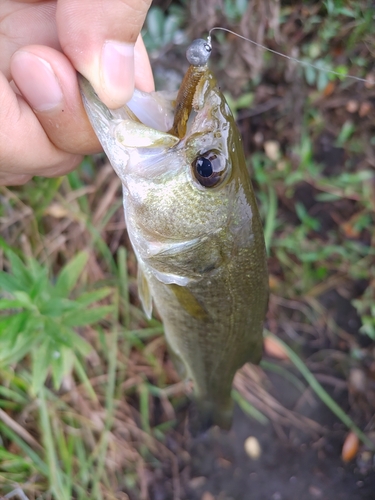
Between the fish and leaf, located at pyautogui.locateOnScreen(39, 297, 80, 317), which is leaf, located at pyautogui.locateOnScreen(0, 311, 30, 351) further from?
the fish

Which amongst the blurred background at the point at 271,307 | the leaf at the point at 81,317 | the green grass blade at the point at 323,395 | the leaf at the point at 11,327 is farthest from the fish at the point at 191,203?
the green grass blade at the point at 323,395

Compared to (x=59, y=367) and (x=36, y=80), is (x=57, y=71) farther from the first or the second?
(x=59, y=367)

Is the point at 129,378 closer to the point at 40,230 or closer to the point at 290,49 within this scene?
the point at 40,230

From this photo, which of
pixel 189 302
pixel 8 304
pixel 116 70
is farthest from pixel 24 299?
pixel 116 70

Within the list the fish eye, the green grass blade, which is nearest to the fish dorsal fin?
the fish eye

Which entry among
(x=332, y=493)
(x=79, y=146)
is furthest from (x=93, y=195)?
(x=332, y=493)
